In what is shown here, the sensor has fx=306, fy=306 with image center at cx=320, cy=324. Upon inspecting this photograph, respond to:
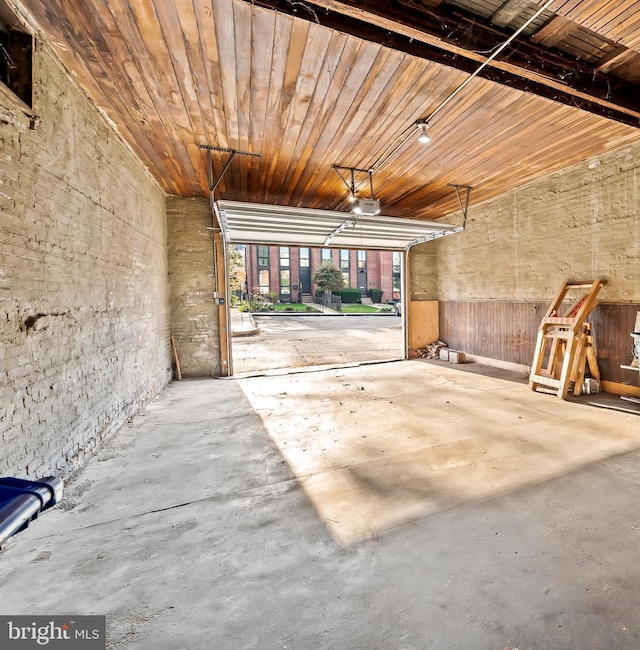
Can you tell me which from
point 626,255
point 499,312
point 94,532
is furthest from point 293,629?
point 499,312

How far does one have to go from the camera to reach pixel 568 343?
478 centimetres

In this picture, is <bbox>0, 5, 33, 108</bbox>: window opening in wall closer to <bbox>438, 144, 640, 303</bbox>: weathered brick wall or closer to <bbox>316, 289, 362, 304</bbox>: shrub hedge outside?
<bbox>438, 144, 640, 303</bbox>: weathered brick wall

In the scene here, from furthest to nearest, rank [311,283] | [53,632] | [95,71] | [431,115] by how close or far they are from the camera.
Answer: [311,283], [431,115], [95,71], [53,632]

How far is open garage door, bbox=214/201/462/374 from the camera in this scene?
5249 millimetres

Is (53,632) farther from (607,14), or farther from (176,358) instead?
(176,358)

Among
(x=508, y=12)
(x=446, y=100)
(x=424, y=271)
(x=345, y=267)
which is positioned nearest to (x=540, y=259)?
(x=424, y=271)

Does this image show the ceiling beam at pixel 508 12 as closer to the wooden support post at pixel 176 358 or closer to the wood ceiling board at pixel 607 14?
the wood ceiling board at pixel 607 14

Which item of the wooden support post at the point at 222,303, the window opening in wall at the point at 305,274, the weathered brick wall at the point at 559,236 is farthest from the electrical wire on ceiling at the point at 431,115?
the window opening in wall at the point at 305,274

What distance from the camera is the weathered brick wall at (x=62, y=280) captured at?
6.94 feet

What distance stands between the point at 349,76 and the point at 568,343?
485 cm

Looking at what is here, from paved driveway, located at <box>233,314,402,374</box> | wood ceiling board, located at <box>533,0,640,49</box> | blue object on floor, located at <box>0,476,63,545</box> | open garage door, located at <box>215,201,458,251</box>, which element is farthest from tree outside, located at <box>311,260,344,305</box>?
blue object on floor, located at <box>0,476,63,545</box>

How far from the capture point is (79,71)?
2840 millimetres

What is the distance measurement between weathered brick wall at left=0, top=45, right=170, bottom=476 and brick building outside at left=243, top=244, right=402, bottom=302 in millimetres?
27746

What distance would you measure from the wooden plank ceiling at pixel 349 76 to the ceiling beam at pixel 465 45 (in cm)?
1
